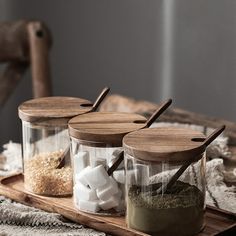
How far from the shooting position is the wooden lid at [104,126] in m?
1.03

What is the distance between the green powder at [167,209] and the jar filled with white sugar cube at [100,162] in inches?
1.9

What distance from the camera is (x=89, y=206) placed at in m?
1.07

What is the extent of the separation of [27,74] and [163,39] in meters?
0.52

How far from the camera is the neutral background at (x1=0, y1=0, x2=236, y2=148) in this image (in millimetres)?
2266

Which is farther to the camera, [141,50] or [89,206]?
[141,50]

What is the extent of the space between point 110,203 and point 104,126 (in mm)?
109

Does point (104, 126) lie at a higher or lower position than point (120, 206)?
higher

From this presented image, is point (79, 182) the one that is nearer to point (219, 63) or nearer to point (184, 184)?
point (184, 184)

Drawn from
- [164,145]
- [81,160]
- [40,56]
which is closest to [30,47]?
[40,56]

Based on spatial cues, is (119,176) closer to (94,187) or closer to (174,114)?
(94,187)

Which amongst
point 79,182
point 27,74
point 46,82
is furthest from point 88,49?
point 79,182

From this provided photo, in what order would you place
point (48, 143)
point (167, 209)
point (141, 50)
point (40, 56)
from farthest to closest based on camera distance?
point (141, 50)
point (40, 56)
point (48, 143)
point (167, 209)

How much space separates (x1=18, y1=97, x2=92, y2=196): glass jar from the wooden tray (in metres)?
0.02

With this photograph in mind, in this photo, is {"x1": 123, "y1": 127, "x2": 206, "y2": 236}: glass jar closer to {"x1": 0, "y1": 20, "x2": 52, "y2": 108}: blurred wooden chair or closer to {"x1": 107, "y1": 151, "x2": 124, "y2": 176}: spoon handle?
{"x1": 107, "y1": 151, "x2": 124, "y2": 176}: spoon handle
